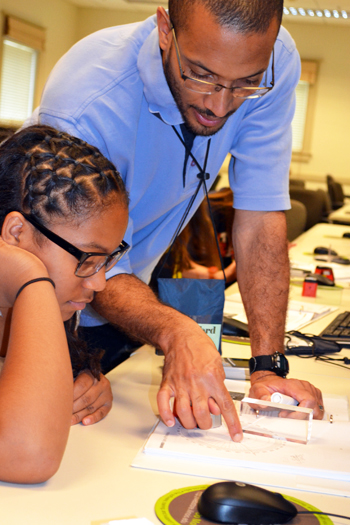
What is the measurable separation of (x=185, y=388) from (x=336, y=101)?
9650 mm

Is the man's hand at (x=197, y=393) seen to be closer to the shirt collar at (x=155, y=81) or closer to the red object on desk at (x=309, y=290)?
the shirt collar at (x=155, y=81)

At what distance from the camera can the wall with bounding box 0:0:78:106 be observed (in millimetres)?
8703

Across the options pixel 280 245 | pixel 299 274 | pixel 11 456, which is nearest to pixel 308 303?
pixel 299 274

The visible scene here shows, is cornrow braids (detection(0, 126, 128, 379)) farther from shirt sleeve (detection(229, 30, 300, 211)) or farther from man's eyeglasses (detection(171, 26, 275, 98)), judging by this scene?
shirt sleeve (detection(229, 30, 300, 211))

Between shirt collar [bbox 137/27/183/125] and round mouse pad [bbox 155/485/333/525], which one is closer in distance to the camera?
round mouse pad [bbox 155/485/333/525]

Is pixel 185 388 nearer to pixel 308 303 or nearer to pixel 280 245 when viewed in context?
pixel 280 245

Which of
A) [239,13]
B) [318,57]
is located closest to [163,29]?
[239,13]

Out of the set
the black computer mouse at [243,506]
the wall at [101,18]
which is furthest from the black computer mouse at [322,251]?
the wall at [101,18]

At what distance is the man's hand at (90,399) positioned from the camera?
1.07m

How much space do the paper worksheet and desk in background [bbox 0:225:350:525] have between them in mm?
25

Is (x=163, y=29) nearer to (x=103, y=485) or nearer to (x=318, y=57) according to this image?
(x=103, y=485)

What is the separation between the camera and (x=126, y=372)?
1396mm

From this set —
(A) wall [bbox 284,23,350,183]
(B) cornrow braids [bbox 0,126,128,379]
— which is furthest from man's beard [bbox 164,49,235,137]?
(A) wall [bbox 284,23,350,183]

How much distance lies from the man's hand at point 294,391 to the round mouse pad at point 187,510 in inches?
13.3
